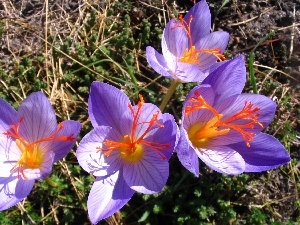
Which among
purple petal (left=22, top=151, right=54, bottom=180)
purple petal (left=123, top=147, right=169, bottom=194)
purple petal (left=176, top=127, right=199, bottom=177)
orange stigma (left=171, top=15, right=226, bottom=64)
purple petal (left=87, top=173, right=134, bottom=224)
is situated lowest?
purple petal (left=87, top=173, right=134, bottom=224)

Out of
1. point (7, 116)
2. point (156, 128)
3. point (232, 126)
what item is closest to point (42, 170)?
point (7, 116)

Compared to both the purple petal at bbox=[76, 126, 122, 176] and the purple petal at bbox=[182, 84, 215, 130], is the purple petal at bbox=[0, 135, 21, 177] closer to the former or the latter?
the purple petal at bbox=[76, 126, 122, 176]

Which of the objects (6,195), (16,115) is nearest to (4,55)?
(16,115)

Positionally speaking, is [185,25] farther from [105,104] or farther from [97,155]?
[97,155]

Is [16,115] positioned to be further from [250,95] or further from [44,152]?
[250,95]

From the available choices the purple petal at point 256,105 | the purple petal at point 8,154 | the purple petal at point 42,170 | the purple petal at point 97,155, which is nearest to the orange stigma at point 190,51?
the purple petal at point 256,105

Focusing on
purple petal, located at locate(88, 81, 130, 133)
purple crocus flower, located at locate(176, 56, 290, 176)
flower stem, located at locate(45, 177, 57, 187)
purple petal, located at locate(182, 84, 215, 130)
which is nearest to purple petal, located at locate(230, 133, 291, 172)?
purple crocus flower, located at locate(176, 56, 290, 176)
